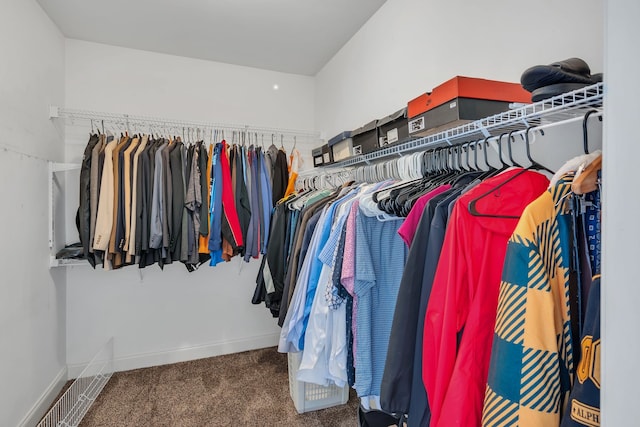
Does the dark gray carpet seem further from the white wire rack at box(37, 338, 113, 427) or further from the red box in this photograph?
the red box

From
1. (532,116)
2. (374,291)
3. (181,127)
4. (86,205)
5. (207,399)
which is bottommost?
(207,399)

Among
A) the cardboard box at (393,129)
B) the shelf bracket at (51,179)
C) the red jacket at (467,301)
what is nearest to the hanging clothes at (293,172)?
the cardboard box at (393,129)

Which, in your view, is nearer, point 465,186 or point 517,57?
point 465,186

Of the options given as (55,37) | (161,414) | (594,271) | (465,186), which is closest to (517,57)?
(465,186)

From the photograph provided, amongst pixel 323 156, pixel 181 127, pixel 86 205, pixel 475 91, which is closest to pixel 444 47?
pixel 475 91

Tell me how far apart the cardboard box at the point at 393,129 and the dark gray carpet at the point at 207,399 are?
64.1 inches

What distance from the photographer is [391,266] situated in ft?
4.40

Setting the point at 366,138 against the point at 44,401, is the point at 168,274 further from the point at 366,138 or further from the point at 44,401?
the point at 366,138

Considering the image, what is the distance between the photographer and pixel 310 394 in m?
2.03

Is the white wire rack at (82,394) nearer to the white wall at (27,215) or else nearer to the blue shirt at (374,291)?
the white wall at (27,215)

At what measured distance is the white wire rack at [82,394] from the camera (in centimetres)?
191

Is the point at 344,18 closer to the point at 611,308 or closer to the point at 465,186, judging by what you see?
the point at 465,186

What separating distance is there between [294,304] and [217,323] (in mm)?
1673

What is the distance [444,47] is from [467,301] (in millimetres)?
1335
